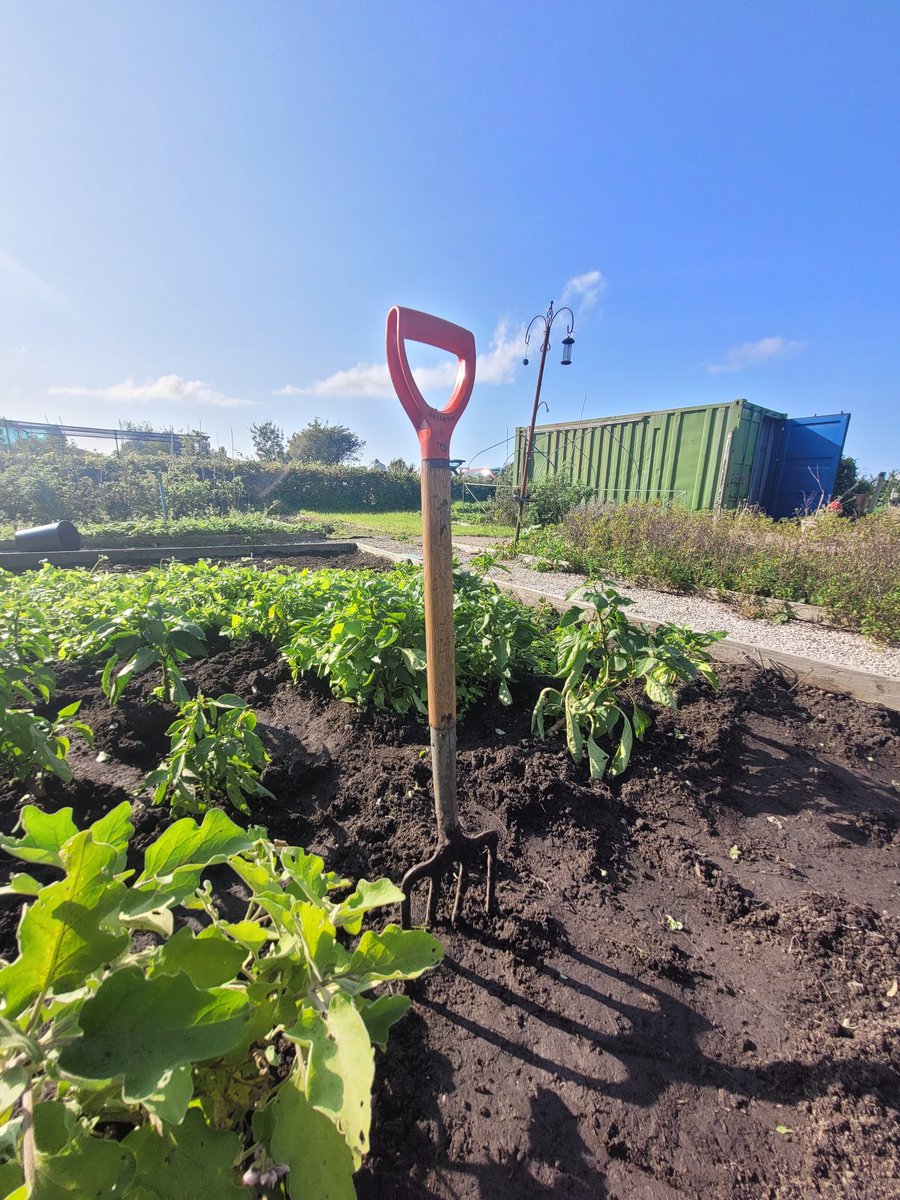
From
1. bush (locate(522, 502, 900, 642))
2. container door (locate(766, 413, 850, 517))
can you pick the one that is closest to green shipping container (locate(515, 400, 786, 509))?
container door (locate(766, 413, 850, 517))

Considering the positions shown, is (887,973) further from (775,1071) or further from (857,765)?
(857,765)

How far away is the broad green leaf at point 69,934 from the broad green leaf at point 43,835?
92 mm

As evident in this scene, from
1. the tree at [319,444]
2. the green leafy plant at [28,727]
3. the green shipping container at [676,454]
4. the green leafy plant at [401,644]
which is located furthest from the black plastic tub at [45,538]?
the tree at [319,444]

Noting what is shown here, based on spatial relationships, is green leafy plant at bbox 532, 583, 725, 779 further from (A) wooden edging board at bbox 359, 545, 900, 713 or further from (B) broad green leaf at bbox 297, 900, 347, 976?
(B) broad green leaf at bbox 297, 900, 347, 976

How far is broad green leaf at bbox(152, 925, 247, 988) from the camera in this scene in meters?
0.66

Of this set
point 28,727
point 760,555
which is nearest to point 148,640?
point 28,727

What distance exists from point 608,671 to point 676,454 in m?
10.4

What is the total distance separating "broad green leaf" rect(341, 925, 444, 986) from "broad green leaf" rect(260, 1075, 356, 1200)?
176 millimetres

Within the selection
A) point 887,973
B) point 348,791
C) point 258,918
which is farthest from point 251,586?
point 887,973

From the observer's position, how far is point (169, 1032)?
0.55 m

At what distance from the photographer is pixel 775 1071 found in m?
1.15

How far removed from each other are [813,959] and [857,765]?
1296 mm

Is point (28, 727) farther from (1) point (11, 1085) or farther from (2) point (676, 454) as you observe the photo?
(2) point (676, 454)

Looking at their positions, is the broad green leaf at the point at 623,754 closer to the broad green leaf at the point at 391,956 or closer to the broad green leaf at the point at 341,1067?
the broad green leaf at the point at 391,956
